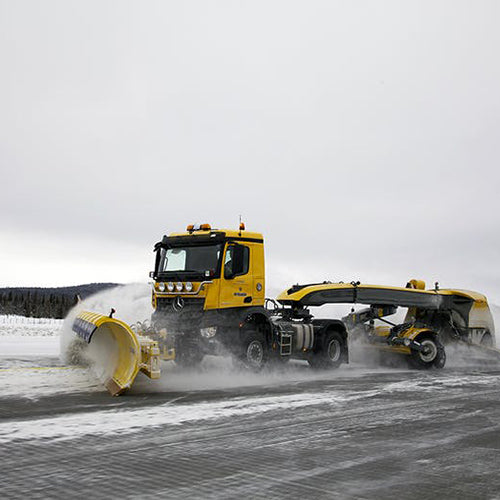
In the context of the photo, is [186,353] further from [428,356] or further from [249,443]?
[428,356]

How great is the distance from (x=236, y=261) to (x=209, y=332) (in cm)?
158

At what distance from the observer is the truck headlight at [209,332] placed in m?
12.0

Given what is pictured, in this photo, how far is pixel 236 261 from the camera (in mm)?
12523

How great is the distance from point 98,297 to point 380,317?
742 centimetres

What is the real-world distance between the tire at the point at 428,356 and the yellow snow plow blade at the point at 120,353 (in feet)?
25.1

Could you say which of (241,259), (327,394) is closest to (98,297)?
(241,259)

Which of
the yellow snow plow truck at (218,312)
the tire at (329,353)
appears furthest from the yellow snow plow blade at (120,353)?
the tire at (329,353)

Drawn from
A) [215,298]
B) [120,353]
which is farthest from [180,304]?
[120,353]

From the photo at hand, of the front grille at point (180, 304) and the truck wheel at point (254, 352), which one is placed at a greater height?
the front grille at point (180, 304)

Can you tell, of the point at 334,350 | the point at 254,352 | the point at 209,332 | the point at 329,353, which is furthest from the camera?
the point at 334,350

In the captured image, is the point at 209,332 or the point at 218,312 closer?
the point at 209,332

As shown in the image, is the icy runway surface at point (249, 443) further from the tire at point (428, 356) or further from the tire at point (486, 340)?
the tire at point (486, 340)

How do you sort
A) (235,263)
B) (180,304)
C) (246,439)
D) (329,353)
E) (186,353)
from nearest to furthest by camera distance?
(246,439)
(186,353)
(180,304)
(235,263)
(329,353)

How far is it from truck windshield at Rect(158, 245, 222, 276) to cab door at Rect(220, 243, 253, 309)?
232 millimetres
